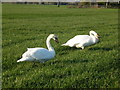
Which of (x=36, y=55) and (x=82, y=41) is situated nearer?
(x=36, y=55)

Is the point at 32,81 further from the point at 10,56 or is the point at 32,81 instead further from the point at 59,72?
the point at 10,56

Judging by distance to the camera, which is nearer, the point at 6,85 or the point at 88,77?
the point at 6,85

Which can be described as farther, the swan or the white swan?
the white swan

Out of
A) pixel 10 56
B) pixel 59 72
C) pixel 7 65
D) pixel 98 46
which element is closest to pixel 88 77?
pixel 59 72

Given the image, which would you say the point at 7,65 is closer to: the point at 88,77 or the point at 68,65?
the point at 68,65

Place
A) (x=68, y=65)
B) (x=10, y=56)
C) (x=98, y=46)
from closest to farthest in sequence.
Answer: (x=68, y=65)
(x=10, y=56)
(x=98, y=46)

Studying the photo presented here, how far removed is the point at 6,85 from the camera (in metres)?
6.59

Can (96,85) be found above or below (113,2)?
below

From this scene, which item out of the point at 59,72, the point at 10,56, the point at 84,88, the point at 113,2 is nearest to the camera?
the point at 84,88

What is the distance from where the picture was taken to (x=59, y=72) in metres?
7.50

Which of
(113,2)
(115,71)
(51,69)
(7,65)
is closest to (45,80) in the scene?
(51,69)

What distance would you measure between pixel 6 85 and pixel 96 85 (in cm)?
285

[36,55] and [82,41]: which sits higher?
[82,41]

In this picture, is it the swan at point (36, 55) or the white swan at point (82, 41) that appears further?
the white swan at point (82, 41)
